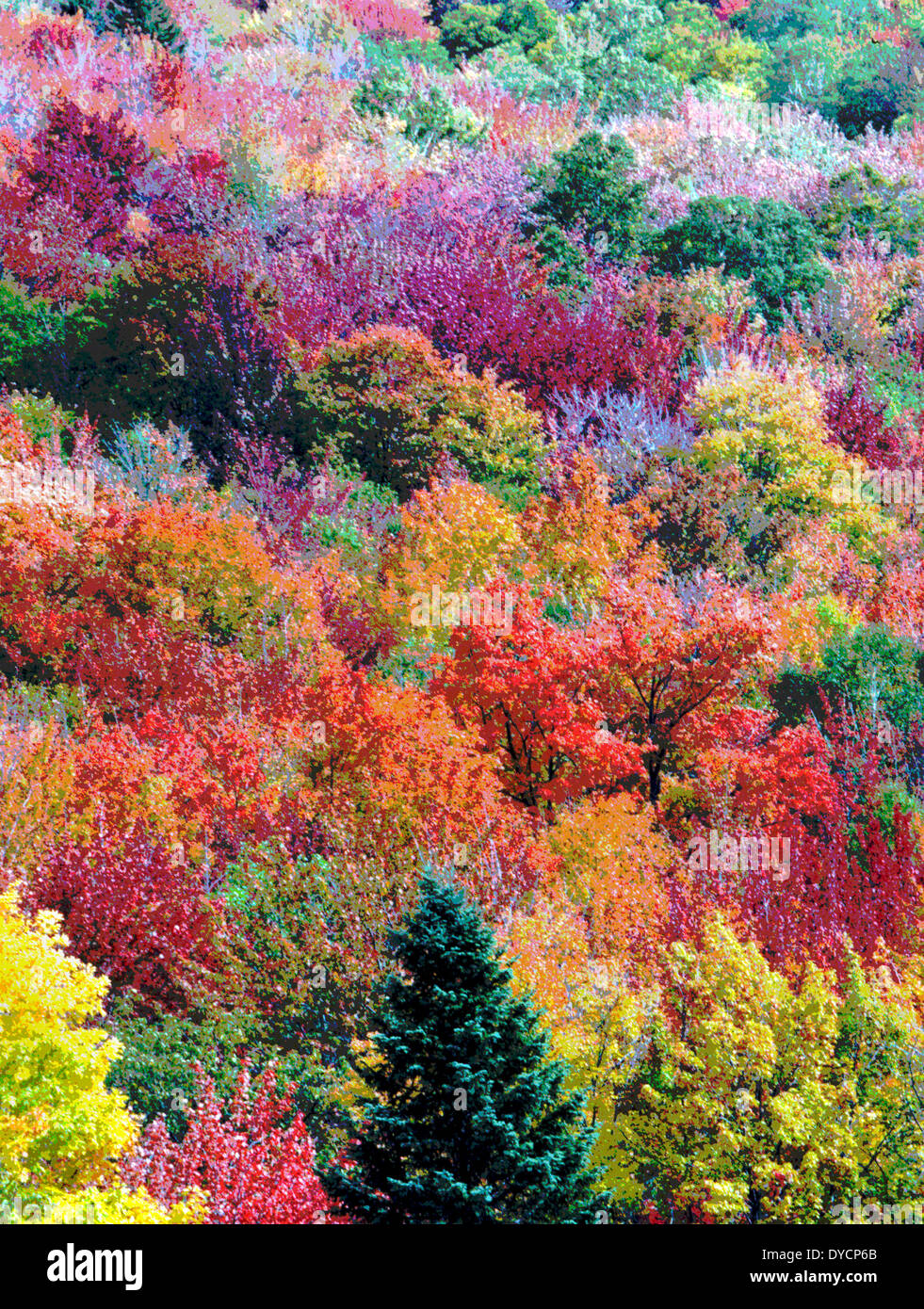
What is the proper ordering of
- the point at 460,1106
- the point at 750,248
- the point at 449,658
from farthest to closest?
the point at 750,248
the point at 449,658
the point at 460,1106

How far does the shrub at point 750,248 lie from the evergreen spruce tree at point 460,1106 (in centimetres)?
3432

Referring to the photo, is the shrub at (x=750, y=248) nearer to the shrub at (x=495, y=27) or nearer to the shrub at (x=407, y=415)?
the shrub at (x=407, y=415)

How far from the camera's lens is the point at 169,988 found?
82.1ft

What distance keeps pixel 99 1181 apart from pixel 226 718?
41.0 ft

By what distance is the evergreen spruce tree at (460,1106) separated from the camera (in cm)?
1808

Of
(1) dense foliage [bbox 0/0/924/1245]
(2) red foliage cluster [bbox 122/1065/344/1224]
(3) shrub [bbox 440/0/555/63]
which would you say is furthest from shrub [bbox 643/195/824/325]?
(2) red foliage cluster [bbox 122/1065/344/1224]

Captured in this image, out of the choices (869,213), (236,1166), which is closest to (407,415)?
(869,213)

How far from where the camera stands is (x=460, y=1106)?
1827 centimetres

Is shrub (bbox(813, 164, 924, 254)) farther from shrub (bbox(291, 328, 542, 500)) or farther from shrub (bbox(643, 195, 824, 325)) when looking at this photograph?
shrub (bbox(291, 328, 542, 500))

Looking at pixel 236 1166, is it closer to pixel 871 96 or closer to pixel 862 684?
pixel 862 684

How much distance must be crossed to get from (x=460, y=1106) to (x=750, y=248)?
3720 centimetres

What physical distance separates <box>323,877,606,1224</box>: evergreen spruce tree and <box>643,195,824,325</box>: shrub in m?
34.3

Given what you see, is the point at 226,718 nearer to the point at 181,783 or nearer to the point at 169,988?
the point at 181,783

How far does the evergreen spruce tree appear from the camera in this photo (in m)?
18.1
